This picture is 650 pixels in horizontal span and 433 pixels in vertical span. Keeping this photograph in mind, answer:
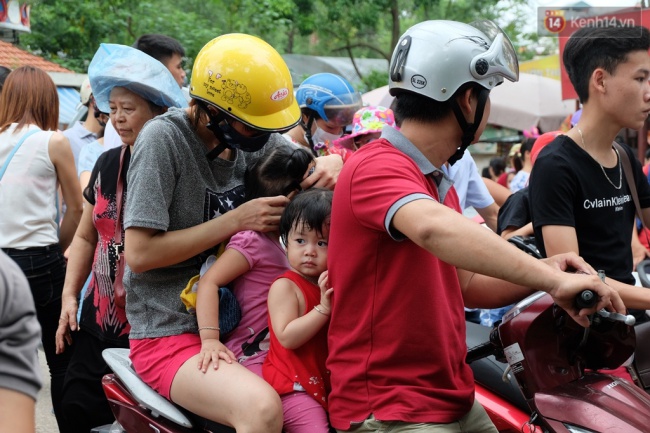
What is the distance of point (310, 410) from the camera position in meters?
2.93

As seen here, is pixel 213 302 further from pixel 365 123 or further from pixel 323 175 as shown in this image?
pixel 365 123

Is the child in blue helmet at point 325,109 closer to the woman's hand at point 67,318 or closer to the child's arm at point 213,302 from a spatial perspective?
the woman's hand at point 67,318

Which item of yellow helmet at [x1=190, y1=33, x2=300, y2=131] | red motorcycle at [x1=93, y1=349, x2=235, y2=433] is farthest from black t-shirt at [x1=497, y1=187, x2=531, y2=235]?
red motorcycle at [x1=93, y1=349, x2=235, y2=433]

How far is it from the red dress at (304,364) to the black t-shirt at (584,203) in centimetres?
90

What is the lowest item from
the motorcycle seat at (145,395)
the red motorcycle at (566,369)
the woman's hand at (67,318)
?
the woman's hand at (67,318)

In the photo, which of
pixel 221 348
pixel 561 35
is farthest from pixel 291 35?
pixel 221 348

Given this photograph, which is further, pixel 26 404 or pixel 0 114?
pixel 0 114

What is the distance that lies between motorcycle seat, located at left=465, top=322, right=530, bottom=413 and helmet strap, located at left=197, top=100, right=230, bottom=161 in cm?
136

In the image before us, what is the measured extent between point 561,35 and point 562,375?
478cm

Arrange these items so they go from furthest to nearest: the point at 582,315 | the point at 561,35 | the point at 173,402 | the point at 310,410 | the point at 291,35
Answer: the point at 291,35
the point at 561,35
the point at 173,402
the point at 310,410
the point at 582,315

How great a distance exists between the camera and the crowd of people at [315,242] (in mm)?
2477

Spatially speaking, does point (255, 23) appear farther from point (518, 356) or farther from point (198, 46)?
point (518, 356)

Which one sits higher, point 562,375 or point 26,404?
point 26,404

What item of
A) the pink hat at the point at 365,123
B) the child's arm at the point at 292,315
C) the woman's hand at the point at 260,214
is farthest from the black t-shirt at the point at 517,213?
the child's arm at the point at 292,315
